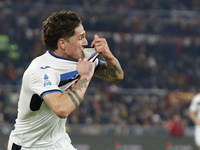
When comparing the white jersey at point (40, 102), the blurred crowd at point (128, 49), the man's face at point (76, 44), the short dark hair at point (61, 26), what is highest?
the blurred crowd at point (128, 49)

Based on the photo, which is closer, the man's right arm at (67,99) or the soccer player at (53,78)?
the man's right arm at (67,99)

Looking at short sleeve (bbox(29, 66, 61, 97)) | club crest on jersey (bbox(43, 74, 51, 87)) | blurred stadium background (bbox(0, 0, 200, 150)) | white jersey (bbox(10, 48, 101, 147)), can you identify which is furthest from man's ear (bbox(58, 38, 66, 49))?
blurred stadium background (bbox(0, 0, 200, 150))

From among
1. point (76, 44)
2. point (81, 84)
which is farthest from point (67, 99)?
point (76, 44)

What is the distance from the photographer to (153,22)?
2022 centimetres

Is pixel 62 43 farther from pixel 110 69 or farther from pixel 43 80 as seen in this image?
pixel 110 69

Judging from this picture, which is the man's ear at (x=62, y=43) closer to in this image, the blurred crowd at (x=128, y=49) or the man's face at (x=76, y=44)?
the man's face at (x=76, y=44)

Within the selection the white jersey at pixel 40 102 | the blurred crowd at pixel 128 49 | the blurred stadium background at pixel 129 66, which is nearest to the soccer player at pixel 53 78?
the white jersey at pixel 40 102

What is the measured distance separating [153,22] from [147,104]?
444cm

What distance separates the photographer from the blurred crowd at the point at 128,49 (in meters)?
16.8

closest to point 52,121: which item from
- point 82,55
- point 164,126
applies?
point 82,55

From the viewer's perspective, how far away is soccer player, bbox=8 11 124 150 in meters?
4.11

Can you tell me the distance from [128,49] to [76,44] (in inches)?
619

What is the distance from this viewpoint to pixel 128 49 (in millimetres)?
19953

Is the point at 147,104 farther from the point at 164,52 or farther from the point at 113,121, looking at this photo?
the point at 164,52
